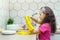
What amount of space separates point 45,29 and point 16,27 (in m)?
0.48

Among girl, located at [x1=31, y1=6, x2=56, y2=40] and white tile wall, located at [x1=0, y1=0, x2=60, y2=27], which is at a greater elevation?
white tile wall, located at [x1=0, y1=0, x2=60, y2=27]

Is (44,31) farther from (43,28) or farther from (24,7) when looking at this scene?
(24,7)

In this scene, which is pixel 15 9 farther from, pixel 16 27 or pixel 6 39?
pixel 6 39

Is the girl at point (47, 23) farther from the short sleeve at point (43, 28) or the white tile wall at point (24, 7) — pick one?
the white tile wall at point (24, 7)

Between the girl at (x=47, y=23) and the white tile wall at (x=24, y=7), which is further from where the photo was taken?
the white tile wall at (x=24, y=7)

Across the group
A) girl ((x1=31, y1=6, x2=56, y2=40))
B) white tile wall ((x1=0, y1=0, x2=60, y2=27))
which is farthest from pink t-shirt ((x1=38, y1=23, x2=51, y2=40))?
white tile wall ((x1=0, y1=0, x2=60, y2=27))

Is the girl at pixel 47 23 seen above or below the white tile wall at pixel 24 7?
below

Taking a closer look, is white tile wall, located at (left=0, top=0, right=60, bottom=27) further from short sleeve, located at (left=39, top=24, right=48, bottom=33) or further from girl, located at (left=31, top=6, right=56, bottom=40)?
short sleeve, located at (left=39, top=24, right=48, bottom=33)

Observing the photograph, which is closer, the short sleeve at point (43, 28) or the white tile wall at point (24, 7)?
the short sleeve at point (43, 28)

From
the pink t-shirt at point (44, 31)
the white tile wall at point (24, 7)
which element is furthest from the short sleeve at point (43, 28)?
the white tile wall at point (24, 7)

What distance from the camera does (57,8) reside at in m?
2.03

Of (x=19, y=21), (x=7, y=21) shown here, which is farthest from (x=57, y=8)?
(x=7, y=21)

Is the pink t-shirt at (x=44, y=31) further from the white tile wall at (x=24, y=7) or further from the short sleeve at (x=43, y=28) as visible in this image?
the white tile wall at (x=24, y=7)

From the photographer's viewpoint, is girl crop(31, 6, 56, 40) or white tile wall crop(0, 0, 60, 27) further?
white tile wall crop(0, 0, 60, 27)
